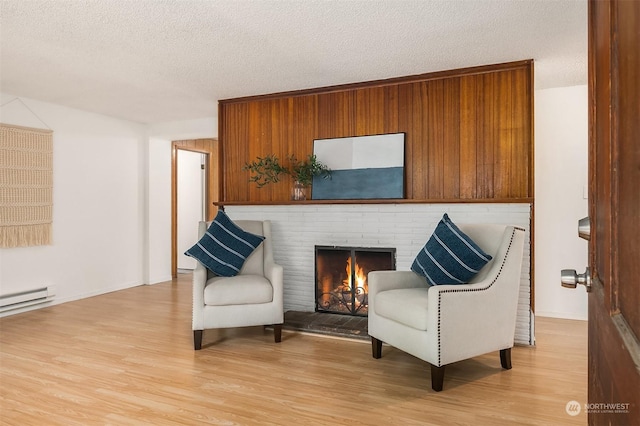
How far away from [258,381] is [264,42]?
2.29 metres

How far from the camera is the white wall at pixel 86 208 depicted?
4625mm

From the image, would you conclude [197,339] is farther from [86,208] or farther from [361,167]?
[86,208]

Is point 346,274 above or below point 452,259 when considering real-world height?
below

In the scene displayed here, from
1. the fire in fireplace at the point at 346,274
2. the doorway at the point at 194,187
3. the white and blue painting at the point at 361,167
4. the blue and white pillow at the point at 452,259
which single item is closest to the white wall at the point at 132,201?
the doorway at the point at 194,187

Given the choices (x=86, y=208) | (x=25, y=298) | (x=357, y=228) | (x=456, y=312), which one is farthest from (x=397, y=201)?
(x=25, y=298)

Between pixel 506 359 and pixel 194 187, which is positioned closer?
pixel 506 359

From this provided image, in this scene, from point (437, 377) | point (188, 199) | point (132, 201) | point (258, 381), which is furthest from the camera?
point (188, 199)

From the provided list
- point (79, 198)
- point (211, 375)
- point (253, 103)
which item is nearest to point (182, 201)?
point (79, 198)

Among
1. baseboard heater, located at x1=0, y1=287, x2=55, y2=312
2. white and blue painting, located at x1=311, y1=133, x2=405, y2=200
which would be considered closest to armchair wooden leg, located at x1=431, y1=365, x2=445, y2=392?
white and blue painting, located at x1=311, y1=133, x2=405, y2=200

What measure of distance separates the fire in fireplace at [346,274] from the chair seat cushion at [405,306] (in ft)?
2.95

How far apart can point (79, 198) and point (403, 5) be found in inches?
171

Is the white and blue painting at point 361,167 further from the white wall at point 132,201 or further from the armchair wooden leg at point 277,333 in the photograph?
the white wall at point 132,201

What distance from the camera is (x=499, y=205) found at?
3.52 meters

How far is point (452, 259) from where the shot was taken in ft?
9.43
